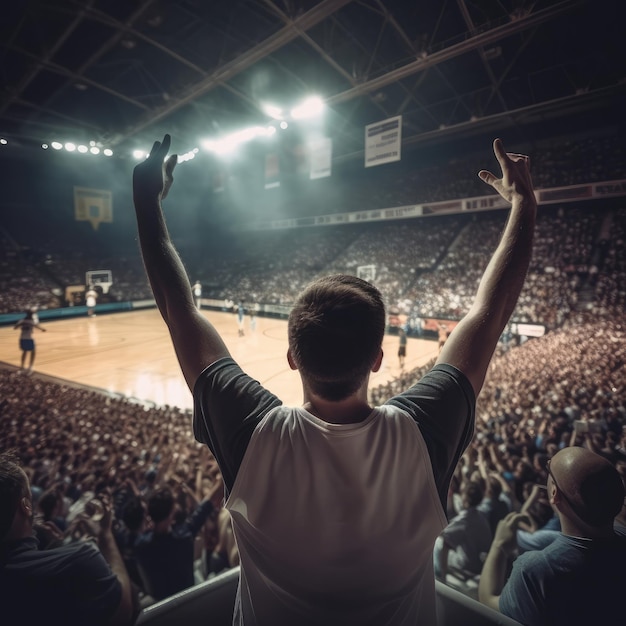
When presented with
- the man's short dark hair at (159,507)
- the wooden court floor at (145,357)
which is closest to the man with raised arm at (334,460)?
the man's short dark hair at (159,507)

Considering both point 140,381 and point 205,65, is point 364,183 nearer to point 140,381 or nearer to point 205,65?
point 205,65

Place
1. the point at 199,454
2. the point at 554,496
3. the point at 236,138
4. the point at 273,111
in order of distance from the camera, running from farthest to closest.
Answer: the point at 236,138 → the point at 273,111 → the point at 199,454 → the point at 554,496

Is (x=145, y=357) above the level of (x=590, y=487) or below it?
below

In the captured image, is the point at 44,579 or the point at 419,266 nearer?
the point at 44,579

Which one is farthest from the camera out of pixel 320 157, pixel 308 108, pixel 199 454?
pixel 308 108

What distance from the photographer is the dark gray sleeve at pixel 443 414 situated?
105cm

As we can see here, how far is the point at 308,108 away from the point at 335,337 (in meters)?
18.4

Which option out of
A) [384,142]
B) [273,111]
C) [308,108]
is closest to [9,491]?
[384,142]

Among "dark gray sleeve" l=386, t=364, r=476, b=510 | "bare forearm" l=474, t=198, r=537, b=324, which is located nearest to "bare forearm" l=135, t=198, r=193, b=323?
"dark gray sleeve" l=386, t=364, r=476, b=510

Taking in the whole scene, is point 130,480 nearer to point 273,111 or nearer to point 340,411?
point 340,411

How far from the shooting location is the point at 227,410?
1.06 m

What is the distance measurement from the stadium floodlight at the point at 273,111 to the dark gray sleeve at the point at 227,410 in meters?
18.9

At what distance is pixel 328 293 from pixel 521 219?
957mm

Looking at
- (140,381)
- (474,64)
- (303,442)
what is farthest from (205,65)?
(303,442)
